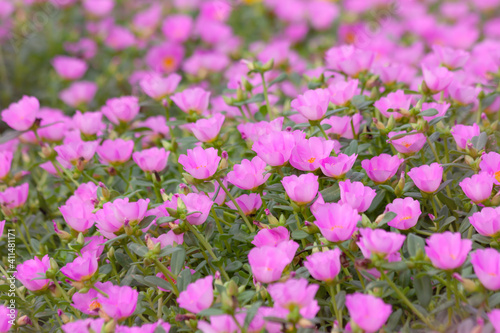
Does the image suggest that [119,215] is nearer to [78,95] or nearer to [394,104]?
[394,104]

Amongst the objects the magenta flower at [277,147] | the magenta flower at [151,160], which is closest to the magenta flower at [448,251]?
the magenta flower at [277,147]

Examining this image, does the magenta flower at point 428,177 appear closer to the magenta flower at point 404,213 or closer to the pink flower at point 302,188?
the magenta flower at point 404,213

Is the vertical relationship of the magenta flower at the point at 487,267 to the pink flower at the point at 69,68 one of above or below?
above

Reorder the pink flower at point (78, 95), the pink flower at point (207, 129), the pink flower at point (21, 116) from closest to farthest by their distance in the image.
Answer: the pink flower at point (207, 129), the pink flower at point (21, 116), the pink flower at point (78, 95)

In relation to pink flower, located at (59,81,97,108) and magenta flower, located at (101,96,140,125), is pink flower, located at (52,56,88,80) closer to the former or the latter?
pink flower, located at (59,81,97,108)

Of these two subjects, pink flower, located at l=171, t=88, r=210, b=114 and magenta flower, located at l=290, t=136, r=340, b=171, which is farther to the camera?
pink flower, located at l=171, t=88, r=210, b=114

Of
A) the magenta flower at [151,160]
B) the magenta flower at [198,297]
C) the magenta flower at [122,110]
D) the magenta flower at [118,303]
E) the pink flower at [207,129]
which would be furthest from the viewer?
the magenta flower at [122,110]

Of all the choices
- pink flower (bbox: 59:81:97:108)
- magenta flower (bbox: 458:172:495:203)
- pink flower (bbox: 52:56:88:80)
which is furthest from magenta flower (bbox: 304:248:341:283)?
pink flower (bbox: 52:56:88:80)
